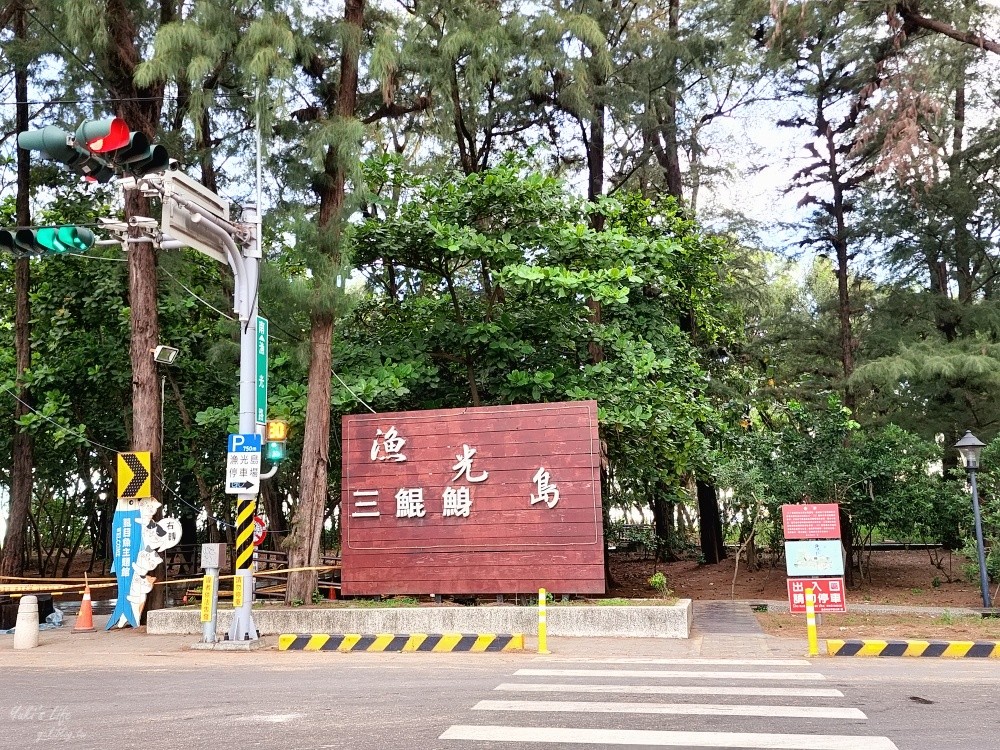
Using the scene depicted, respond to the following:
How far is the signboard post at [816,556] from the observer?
37.4 ft

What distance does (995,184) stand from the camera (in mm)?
19500

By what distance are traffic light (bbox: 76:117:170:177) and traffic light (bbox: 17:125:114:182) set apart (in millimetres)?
102

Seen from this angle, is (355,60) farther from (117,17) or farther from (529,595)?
(529,595)

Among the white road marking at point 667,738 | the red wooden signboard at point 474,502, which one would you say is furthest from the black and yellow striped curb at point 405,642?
the white road marking at point 667,738

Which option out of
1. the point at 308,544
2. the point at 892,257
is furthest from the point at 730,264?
the point at 308,544

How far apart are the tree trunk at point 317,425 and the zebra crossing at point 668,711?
5.80 meters

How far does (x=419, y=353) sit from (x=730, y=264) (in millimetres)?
11086

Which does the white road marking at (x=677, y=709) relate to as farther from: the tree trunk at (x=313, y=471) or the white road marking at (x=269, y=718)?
the tree trunk at (x=313, y=471)

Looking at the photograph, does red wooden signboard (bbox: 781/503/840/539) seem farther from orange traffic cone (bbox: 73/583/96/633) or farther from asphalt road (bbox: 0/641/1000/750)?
orange traffic cone (bbox: 73/583/96/633)

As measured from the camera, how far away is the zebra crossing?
18.7ft

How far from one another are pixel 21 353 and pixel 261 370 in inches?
400

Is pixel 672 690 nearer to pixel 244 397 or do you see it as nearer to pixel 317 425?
pixel 244 397

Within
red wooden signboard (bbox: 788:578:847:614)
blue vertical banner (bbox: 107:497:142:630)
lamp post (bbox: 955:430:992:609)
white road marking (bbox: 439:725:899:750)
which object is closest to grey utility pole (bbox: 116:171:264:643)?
blue vertical banner (bbox: 107:497:142:630)

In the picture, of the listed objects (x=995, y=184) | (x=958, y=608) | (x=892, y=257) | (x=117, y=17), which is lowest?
(x=958, y=608)
